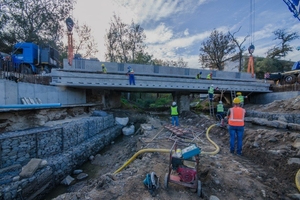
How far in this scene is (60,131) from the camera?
615cm

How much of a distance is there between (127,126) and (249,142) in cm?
870

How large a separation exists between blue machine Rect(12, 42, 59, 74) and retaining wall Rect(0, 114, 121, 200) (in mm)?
7925

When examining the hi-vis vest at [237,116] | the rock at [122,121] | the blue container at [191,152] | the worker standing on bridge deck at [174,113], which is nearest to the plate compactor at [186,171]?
the blue container at [191,152]

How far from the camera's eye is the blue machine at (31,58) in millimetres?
11000

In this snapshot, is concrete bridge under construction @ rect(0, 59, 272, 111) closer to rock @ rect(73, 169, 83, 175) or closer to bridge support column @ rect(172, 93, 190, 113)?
bridge support column @ rect(172, 93, 190, 113)

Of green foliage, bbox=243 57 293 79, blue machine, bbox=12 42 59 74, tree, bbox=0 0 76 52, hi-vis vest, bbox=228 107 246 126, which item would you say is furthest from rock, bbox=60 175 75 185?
green foliage, bbox=243 57 293 79

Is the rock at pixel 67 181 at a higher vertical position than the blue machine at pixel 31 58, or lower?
lower

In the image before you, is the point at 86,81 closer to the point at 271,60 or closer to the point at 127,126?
the point at 127,126

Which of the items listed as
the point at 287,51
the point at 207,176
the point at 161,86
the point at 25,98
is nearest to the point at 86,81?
the point at 25,98

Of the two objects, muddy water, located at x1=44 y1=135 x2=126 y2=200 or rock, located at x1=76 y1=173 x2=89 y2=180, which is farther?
rock, located at x1=76 y1=173 x2=89 y2=180

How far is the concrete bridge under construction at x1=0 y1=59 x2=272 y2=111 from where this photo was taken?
741cm

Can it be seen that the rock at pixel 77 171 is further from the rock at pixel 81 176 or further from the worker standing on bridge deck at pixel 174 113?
the worker standing on bridge deck at pixel 174 113

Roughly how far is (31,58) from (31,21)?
9351 millimetres

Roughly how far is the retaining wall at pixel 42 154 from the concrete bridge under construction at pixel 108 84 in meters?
2.10
